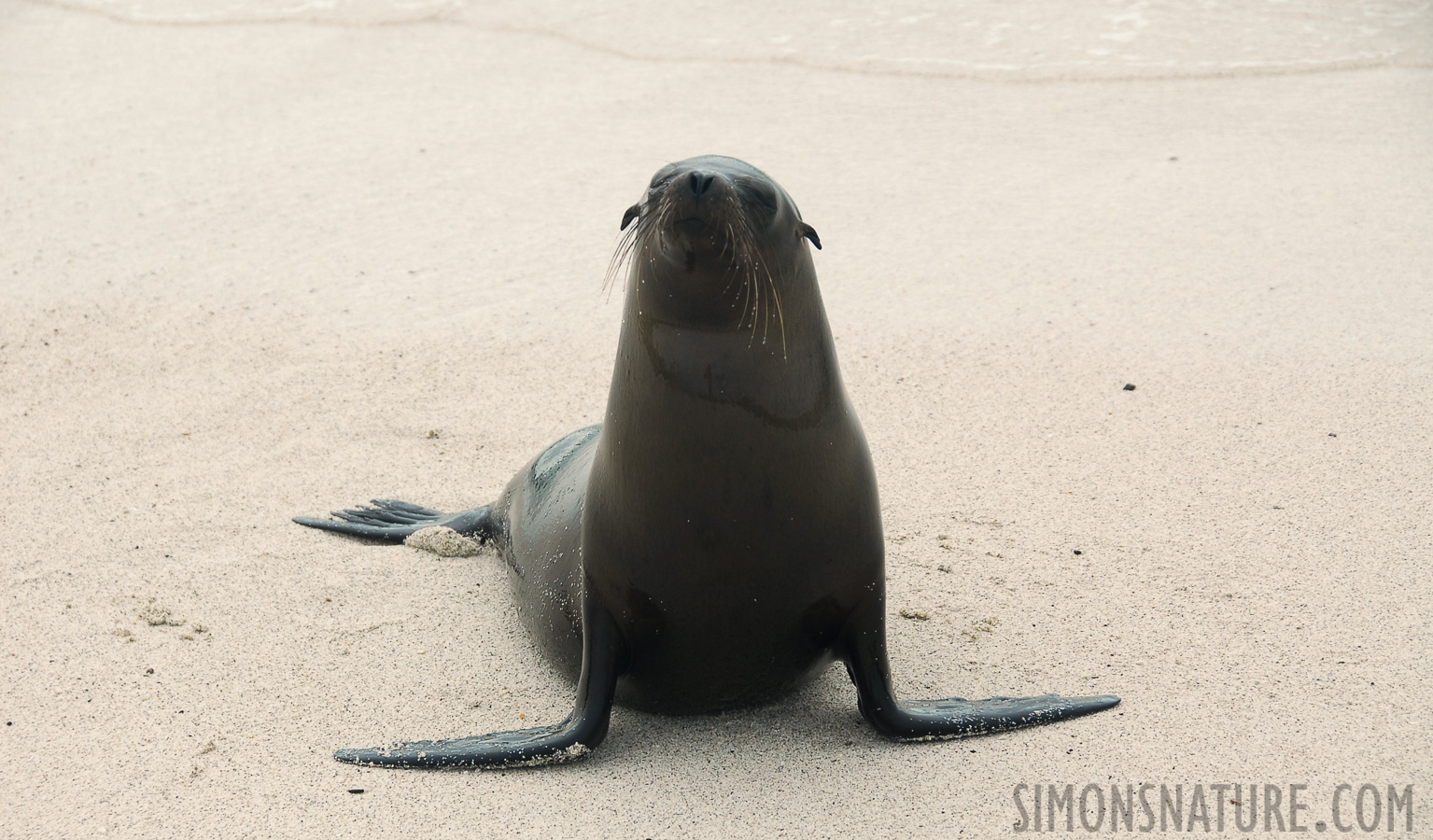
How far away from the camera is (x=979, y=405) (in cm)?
479

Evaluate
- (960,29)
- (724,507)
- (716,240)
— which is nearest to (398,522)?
(724,507)

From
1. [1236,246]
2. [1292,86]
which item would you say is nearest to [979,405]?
[1236,246]

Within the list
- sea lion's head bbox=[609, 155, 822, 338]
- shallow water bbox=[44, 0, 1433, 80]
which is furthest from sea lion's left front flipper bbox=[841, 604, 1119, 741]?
shallow water bbox=[44, 0, 1433, 80]

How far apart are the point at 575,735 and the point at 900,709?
0.75 meters

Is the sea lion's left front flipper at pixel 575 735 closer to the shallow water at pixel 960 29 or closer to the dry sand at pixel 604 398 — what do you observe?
the dry sand at pixel 604 398

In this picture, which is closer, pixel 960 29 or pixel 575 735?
pixel 575 735

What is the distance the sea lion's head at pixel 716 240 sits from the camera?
7.79 feet

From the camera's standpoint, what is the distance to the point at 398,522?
414 centimetres

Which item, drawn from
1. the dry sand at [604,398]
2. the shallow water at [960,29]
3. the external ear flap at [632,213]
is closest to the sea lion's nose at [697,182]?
the external ear flap at [632,213]

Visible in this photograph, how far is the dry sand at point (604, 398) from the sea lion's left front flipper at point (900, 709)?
0.19 ft

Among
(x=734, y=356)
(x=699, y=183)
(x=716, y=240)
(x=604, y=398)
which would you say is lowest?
(x=604, y=398)

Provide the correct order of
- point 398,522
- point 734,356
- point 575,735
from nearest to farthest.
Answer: point 734,356, point 575,735, point 398,522

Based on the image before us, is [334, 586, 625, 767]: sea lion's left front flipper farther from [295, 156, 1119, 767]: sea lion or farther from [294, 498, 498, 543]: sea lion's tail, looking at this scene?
[294, 498, 498, 543]: sea lion's tail

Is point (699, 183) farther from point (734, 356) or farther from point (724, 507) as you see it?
point (724, 507)
